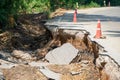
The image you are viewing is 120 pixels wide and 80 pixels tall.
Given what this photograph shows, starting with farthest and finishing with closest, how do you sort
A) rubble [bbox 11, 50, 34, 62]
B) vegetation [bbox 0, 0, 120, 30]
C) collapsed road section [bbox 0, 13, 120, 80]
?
vegetation [bbox 0, 0, 120, 30] → rubble [bbox 11, 50, 34, 62] → collapsed road section [bbox 0, 13, 120, 80]

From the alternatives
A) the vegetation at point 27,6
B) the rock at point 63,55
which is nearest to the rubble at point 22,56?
the rock at point 63,55

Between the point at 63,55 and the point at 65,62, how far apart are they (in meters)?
0.67

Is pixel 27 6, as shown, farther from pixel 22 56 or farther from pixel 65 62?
pixel 65 62

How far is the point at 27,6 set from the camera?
2738cm

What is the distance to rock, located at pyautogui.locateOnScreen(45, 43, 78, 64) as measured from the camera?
1326cm

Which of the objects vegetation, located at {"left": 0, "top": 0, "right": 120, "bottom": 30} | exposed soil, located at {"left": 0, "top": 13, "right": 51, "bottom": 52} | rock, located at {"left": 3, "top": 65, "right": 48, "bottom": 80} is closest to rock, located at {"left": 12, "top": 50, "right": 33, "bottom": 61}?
exposed soil, located at {"left": 0, "top": 13, "right": 51, "bottom": 52}

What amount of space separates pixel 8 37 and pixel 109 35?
18.1 ft

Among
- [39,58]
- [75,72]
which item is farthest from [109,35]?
[75,72]

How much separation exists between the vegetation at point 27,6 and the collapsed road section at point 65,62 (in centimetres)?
348

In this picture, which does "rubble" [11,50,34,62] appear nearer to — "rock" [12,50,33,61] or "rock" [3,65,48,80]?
"rock" [12,50,33,61]

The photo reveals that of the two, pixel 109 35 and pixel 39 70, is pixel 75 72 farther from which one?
pixel 109 35

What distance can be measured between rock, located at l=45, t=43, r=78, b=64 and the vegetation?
19.3ft

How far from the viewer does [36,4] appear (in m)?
30.6

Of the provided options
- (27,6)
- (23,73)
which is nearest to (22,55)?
(23,73)
